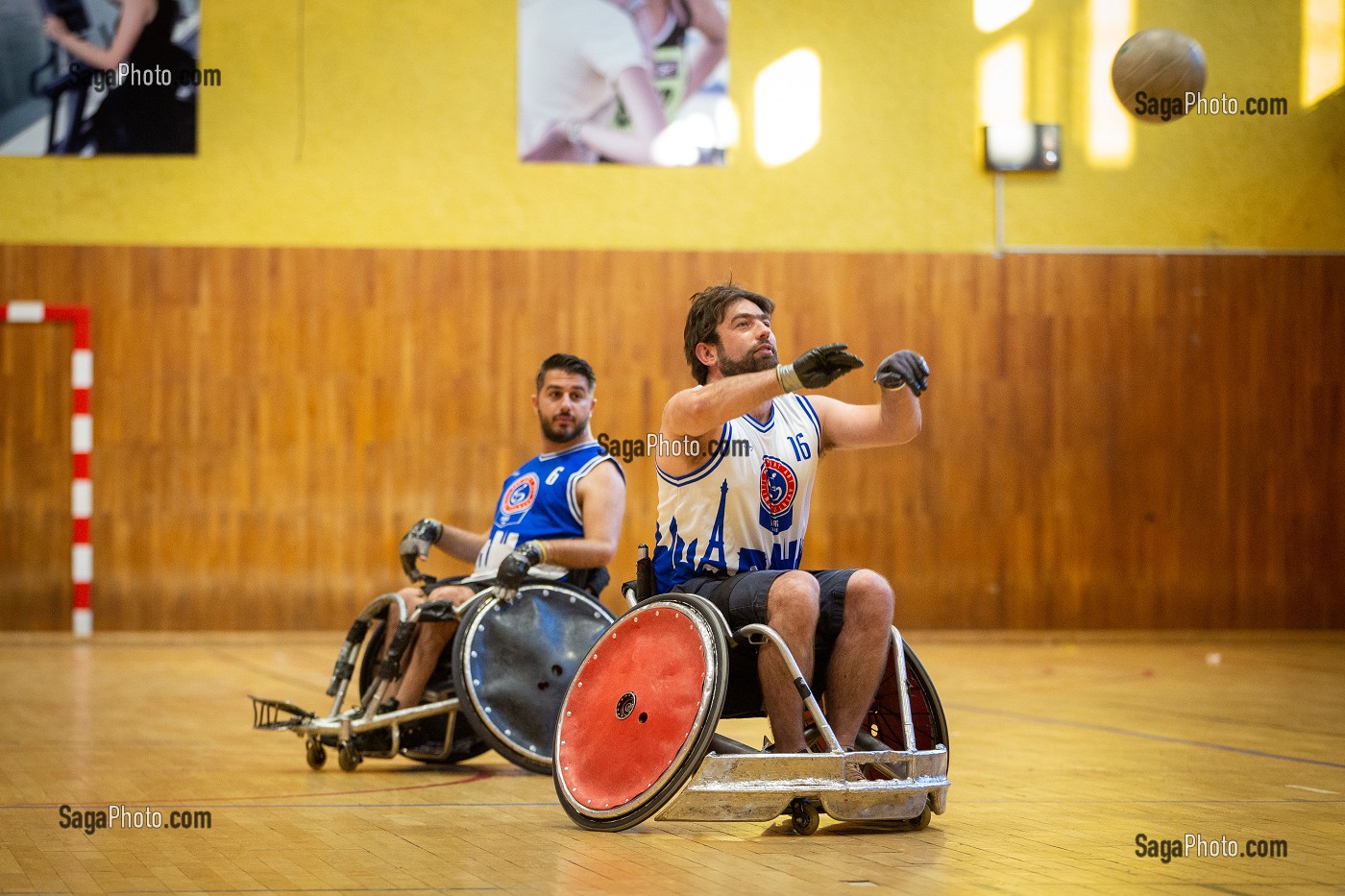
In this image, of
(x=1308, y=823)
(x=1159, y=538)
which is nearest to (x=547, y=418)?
(x=1308, y=823)

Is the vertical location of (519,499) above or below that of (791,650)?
above

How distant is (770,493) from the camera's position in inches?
151

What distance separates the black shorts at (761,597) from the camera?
3607 millimetres

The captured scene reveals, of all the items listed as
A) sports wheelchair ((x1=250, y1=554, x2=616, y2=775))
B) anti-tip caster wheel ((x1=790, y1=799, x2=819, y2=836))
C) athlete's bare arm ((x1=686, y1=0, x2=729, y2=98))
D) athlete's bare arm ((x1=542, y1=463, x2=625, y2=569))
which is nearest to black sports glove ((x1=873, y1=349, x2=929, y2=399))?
anti-tip caster wheel ((x1=790, y1=799, x2=819, y2=836))

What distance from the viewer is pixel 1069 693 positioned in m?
7.75

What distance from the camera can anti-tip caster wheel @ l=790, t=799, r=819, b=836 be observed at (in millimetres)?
3592

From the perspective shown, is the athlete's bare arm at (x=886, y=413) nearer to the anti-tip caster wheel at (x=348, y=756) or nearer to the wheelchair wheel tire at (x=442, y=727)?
the wheelchair wheel tire at (x=442, y=727)

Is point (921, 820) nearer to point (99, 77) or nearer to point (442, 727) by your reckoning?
point (442, 727)

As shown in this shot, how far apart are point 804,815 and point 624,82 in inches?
326

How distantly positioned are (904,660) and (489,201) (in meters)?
8.04

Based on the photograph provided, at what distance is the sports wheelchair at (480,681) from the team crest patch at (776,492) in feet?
2.51

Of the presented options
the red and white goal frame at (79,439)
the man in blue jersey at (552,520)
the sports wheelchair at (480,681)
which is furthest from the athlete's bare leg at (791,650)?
Result: the red and white goal frame at (79,439)

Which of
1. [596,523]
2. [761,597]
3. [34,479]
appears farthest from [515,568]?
[34,479]

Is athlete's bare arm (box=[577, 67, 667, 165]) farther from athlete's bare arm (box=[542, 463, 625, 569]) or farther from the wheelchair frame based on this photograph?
the wheelchair frame
